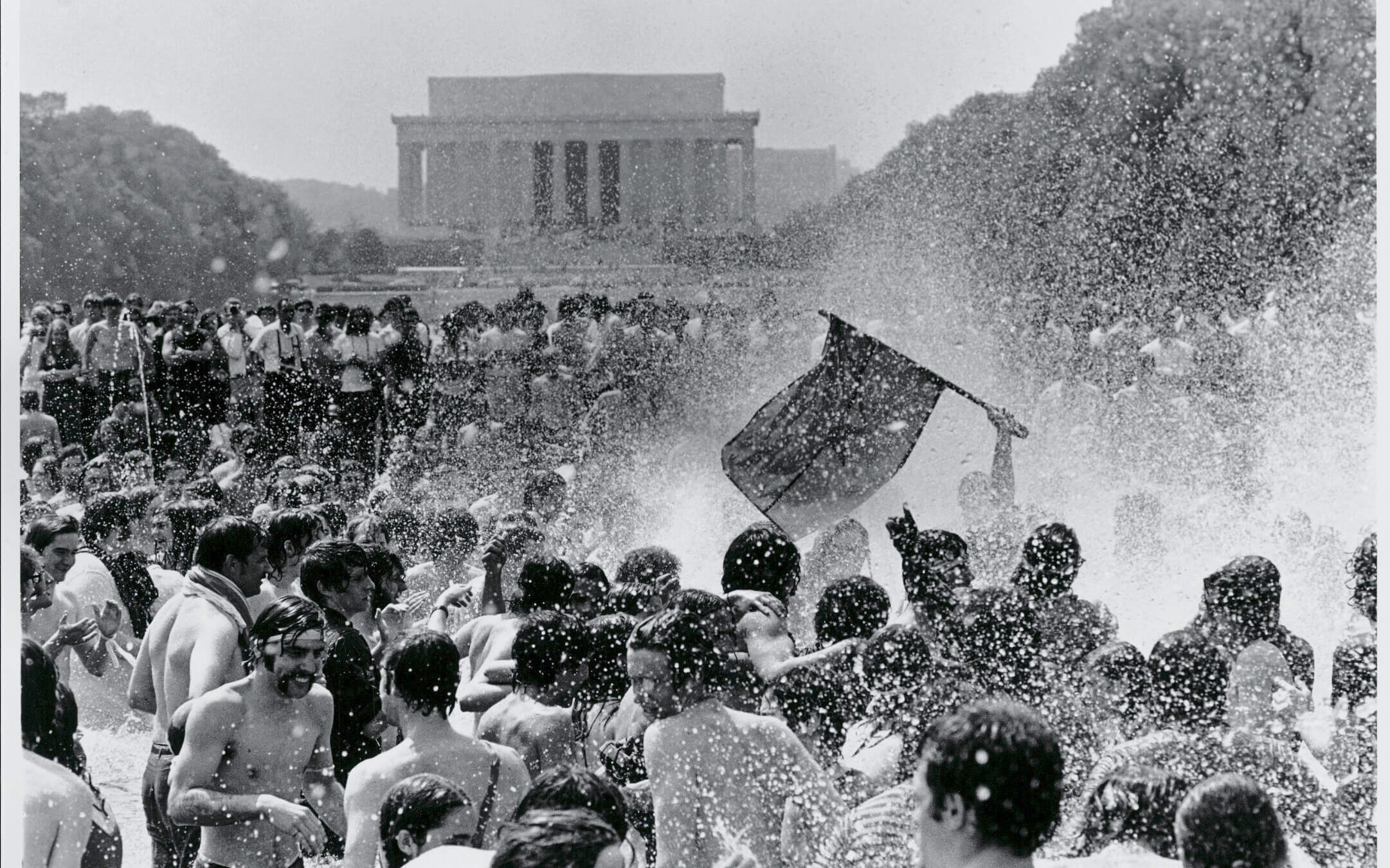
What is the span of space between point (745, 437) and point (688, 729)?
4535mm

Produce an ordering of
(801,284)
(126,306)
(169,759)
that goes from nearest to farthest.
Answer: (169,759), (126,306), (801,284)

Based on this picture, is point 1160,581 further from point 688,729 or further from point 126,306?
point 126,306

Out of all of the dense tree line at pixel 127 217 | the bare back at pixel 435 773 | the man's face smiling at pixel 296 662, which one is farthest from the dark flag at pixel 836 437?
the dense tree line at pixel 127 217

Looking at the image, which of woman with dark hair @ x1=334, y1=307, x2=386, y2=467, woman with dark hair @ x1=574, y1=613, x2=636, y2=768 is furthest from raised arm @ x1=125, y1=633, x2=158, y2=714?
woman with dark hair @ x1=334, y1=307, x2=386, y2=467

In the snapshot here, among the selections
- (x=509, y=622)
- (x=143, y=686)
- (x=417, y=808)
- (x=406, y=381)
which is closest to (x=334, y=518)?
(x=509, y=622)

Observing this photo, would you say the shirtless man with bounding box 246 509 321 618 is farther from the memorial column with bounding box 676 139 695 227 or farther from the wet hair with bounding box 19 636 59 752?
the memorial column with bounding box 676 139 695 227

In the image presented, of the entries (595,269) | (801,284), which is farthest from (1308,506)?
(595,269)

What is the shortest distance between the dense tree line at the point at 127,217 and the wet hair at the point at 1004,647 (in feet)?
98.6

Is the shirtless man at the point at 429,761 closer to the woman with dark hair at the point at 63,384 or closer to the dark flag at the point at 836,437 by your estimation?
the dark flag at the point at 836,437

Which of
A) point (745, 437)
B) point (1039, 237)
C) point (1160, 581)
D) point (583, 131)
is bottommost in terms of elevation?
point (1160, 581)

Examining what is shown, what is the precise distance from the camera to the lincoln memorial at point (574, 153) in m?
51.2

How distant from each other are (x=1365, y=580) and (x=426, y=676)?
9.62 feet

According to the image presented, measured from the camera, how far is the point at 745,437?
847cm

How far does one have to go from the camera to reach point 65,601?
6.28 metres
